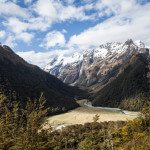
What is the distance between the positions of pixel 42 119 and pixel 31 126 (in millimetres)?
809

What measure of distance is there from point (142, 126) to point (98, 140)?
1595 inches

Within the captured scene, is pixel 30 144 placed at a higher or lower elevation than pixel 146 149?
A: higher

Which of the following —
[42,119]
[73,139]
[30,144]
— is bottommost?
[73,139]

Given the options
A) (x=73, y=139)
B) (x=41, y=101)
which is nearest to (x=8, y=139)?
(x=41, y=101)

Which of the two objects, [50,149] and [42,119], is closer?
[42,119]

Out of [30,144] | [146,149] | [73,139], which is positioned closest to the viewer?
[30,144]

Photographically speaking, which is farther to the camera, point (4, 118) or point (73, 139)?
point (73, 139)

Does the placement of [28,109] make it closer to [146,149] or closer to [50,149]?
[50,149]

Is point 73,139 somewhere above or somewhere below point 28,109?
below

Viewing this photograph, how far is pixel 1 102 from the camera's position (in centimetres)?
2247

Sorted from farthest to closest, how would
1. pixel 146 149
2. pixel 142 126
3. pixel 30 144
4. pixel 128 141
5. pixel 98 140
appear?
1. pixel 98 140
2. pixel 142 126
3. pixel 128 141
4. pixel 146 149
5. pixel 30 144

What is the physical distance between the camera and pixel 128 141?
53.4 m

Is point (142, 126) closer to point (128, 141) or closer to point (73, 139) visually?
point (128, 141)

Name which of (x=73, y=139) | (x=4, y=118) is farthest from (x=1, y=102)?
(x=73, y=139)
